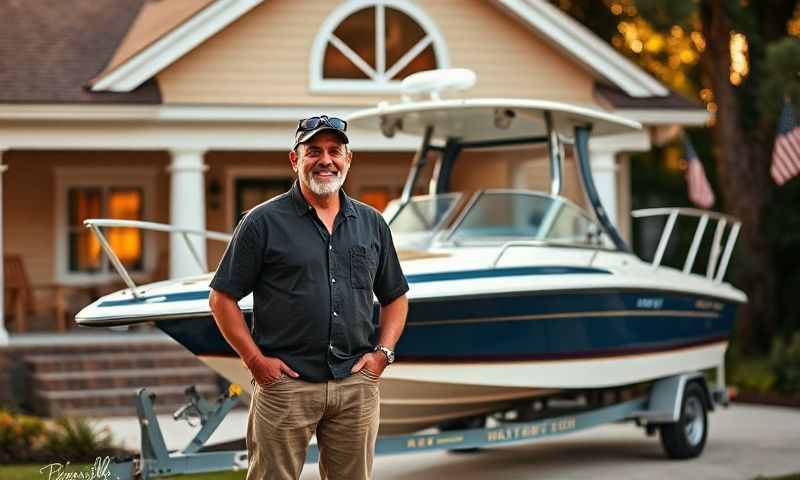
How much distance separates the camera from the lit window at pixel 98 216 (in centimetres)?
1844

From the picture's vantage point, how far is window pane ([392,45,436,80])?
1684 cm

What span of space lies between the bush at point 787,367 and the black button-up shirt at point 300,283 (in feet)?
33.8

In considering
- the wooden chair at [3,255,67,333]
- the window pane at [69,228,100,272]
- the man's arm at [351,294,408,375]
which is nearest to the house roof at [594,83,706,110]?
the window pane at [69,228,100,272]

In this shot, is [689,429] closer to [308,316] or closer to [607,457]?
[607,457]

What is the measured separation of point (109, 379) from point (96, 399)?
1.27ft

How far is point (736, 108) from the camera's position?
19.9 m

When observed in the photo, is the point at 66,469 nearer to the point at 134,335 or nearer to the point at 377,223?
the point at 377,223

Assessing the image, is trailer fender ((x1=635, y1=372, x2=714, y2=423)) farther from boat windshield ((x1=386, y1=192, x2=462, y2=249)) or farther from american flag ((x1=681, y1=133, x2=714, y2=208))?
american flag ((x1=681, y1=133, x2=714, y2=208))

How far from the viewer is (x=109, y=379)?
48.0 feet

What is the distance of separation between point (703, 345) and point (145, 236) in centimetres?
978

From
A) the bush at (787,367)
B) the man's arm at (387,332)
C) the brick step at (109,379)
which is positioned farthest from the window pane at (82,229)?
the man's arm at (387,332)

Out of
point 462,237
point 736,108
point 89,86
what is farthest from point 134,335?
point 736,108

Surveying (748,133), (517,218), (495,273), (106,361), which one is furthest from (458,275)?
(748,133)
